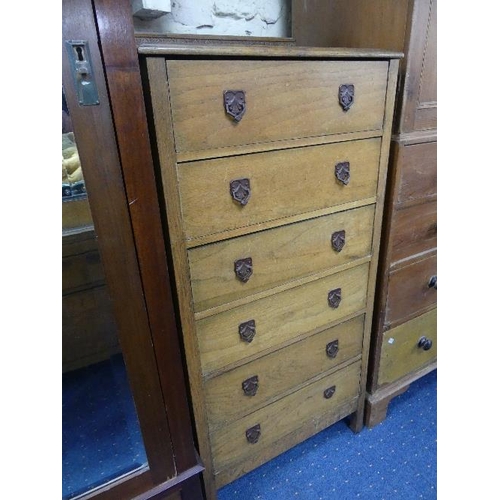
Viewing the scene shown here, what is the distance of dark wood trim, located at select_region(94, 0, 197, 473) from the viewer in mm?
574

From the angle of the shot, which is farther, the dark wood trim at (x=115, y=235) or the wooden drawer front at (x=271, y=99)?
the wooden drawer front at (x=271, y=99)

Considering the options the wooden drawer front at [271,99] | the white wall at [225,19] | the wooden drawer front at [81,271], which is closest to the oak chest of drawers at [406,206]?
the wooden drawer front at [271,99]

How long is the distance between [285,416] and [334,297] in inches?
16.4

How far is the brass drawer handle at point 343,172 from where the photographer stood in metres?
0.90

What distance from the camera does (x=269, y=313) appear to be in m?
0.96

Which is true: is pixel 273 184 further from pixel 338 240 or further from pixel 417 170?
pixel 417 170

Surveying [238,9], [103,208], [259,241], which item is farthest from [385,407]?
[238,9]

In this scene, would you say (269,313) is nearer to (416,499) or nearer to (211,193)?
(211,193)

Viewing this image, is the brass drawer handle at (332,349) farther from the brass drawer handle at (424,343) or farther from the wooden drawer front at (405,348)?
the brass drawer handle at (424,343)

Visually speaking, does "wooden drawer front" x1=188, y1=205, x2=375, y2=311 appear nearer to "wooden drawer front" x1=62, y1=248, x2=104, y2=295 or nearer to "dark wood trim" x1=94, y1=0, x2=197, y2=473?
"dark wood trim" x1=94, y1=0, x2=197, y2=473

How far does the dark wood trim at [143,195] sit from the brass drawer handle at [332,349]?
0.46 meters

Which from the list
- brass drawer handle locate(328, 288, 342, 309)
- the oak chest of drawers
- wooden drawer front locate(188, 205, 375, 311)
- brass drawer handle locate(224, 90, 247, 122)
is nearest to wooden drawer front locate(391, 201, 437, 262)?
the oak chest of drawers

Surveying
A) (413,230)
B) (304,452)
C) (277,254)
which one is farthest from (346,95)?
(304,452)
